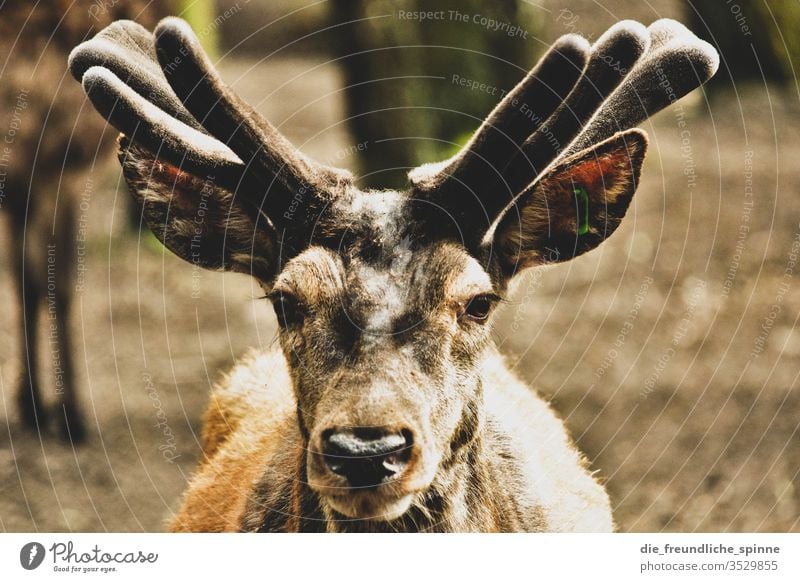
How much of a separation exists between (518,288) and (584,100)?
1700 millimetres

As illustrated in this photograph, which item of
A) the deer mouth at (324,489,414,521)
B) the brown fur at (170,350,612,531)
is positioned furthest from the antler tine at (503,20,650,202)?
the deer mouth at (324,489,414,521)

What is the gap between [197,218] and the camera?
3.69 meters

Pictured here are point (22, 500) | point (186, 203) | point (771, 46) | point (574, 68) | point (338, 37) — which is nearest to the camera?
point (574, 68)

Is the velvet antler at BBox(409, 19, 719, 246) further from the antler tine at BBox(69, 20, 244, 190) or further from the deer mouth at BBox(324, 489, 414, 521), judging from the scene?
the deer mouth at BBox(324, 489, 414, 521)

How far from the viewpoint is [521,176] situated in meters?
3.36

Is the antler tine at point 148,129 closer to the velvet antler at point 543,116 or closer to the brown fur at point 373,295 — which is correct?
the brown fur at point 373,295

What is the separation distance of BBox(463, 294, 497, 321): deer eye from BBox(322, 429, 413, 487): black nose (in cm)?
58

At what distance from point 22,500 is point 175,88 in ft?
11.2

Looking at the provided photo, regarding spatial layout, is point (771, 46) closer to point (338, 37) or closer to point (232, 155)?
point (338, 37)

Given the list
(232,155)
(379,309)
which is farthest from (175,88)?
(379,309)

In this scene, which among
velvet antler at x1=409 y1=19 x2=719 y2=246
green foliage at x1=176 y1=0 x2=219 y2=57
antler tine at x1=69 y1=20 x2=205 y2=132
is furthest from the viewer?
green foliage at x1=176 y1=0 x2=219 y2=57

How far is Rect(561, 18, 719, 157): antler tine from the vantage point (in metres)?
3.61

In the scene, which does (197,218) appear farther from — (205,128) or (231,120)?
(231,120)

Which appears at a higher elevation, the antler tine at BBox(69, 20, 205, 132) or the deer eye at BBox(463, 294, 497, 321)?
the antler tine at BBox(69, 20, 205, 132)
